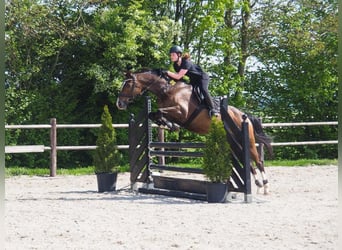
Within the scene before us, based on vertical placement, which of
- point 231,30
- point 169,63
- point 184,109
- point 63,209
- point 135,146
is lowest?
point 63,209

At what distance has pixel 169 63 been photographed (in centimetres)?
1633

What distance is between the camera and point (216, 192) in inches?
271

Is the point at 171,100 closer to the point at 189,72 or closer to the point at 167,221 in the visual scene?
the point at 189,72

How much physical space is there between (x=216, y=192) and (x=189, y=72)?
5.76 ft

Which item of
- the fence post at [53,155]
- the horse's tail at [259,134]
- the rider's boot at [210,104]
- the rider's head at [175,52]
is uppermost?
the rider's head at [175,52]

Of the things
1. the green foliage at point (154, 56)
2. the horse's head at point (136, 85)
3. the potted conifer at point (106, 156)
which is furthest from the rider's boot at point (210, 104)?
the green foliage at point (154, 56)

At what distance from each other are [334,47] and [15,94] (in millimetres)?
10885

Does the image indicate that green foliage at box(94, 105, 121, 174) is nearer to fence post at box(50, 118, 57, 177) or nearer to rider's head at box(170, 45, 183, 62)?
rider's head at box(170, 45, 183, 62)

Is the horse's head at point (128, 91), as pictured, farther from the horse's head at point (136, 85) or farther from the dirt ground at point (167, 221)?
the dirt ground at point (167, 221)

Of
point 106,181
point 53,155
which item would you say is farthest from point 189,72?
point 53,155

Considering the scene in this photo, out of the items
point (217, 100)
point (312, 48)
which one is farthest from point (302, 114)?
point (217, 100)

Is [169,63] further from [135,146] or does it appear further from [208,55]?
[135,146]

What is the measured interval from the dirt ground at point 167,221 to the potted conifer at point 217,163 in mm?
236

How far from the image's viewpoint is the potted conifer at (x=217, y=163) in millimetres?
6820
